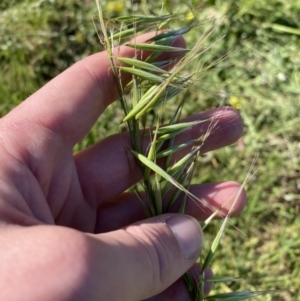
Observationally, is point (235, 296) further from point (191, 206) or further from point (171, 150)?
point (171, 150)

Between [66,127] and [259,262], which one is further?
[259,262]

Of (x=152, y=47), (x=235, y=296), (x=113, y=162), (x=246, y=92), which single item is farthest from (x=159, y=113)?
(x=246, y=92)

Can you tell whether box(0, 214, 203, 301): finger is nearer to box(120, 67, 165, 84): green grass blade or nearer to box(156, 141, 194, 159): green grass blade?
box(156, 141, 194, 159): green grass blade

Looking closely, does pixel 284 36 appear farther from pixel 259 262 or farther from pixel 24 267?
pixel 24 267

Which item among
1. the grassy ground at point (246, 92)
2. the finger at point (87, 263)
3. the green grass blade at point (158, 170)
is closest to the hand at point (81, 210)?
the finger at point (87, 263)

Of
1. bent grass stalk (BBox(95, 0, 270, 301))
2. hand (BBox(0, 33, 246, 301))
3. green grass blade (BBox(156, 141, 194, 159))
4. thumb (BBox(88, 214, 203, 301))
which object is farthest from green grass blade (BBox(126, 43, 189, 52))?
thumb (BBox(88, 214, 203, 301))

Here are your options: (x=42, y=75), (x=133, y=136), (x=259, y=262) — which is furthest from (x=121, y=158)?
(x=42, y=75)
